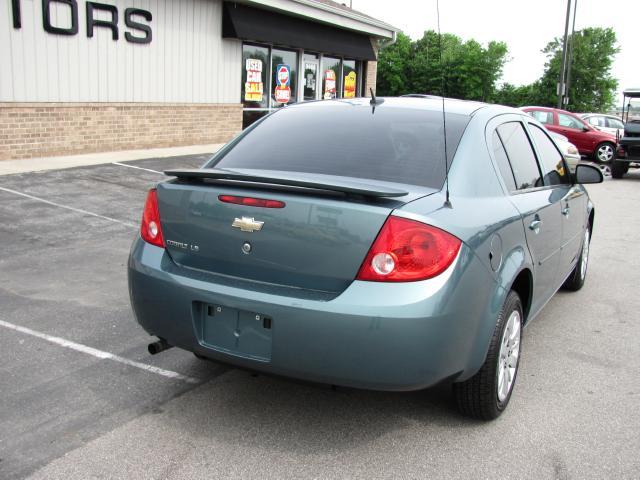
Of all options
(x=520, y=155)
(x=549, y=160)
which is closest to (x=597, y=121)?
(x=549, y=160)

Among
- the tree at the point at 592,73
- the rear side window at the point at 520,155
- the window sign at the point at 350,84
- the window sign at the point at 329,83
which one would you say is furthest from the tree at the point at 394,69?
the rear side window at the point at 520,155

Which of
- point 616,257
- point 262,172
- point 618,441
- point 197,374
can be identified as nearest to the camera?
point 618,441

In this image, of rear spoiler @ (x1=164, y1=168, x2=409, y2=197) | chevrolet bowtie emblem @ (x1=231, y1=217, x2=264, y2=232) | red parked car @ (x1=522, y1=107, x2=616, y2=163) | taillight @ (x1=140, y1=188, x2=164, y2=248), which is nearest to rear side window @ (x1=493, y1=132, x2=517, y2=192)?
rear spoiler @ (x1=164, y1=168, x2=409, y2=197)

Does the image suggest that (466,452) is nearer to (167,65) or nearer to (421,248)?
(421,248)

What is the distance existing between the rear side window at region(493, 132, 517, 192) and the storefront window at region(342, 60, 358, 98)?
1855cm

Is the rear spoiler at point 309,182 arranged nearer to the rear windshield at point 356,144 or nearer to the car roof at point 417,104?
the rear windshield at point 356,144

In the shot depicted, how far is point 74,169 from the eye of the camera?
38.1 ft

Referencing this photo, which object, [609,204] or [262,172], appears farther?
[609,204]

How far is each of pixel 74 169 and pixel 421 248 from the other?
32.7 ft

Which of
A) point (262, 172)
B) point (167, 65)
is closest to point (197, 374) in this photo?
point (262, 172)

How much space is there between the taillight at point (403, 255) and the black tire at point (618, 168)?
16.2 metres

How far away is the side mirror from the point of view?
16.5ft

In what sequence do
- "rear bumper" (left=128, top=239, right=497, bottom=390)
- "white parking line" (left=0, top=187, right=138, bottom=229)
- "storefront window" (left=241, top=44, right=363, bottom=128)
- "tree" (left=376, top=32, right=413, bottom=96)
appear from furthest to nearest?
"tree" (left=376, top=32, right=413, bottom=96) < "storefront window" (left=241, top=44, right=363, bottom=128) < "white parking line" (left=0, top=187, right=138, bottom=229) < "rear bumper" (left=128, top=239, right=497, bottom=390)

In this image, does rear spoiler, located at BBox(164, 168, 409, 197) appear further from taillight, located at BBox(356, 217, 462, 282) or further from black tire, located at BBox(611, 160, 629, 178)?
black tire, located at BBox(611, 160, 629, 178)
